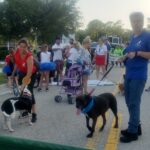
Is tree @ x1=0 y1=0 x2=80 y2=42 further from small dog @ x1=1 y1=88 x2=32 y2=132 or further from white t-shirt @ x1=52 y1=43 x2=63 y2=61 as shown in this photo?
small dog @ x1=1 y1=88 x2=32 y2=132

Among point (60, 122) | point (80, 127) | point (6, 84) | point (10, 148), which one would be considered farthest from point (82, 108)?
point (6, 84)

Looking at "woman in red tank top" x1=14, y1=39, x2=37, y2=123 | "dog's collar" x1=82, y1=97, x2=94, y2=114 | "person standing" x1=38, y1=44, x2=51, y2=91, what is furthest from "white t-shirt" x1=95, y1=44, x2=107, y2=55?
"dog's collar" x1=82, y1=97, x2=94, y2=114

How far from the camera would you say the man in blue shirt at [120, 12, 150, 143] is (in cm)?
656

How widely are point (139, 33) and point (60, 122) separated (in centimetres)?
294

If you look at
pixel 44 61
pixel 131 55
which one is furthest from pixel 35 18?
pixel 131 55

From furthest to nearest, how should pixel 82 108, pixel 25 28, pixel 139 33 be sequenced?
1. pixel 25 28
2. pixel 82 108
3. pixel 139 33

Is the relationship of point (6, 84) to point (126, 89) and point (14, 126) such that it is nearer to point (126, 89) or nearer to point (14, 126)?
point (14, 126)

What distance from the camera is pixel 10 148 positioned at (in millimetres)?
3088

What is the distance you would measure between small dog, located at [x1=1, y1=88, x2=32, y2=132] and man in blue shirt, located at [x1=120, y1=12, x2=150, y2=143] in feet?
6.93

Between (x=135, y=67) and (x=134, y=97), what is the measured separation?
0.47 m

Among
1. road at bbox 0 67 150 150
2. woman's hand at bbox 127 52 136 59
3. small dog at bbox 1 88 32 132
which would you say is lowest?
road at bbox 0 67 150 150

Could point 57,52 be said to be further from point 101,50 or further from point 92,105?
point 92,105

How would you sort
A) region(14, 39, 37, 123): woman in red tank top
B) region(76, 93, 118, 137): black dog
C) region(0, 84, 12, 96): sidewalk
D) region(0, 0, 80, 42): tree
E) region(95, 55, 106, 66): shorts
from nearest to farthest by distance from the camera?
region(76, 93, 118, 137): black dog < region(14, 39, 37, 123): woman in red tank top < region(0, 84, 12, 96): sidewalk < region(95, 55, 106, 66): shorts < region(0, 0, 80, 42): tree

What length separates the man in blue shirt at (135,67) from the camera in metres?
6.56
